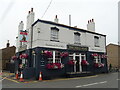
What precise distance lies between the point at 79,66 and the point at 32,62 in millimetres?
6138

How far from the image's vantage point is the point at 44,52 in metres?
13.5

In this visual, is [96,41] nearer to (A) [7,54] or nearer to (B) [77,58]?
→ (B) [77,58]

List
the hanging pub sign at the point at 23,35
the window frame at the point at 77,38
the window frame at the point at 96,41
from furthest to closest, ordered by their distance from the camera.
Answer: the window frame at the point at 96,41, the window frame at the point at 77,38, the hanging pub sign at the point at 23,35

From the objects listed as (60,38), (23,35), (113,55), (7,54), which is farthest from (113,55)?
(7,54)

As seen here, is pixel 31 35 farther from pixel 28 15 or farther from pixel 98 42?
pixel 98 42

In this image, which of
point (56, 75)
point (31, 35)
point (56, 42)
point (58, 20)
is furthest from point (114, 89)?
point (58, 20)

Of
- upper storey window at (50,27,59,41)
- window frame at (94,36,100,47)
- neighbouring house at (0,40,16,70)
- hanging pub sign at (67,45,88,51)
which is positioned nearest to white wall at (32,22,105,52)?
upper storey window at (50,27,59,41)

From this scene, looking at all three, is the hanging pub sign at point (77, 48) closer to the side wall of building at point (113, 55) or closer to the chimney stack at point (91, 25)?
the chimney stack at point (91, 25)

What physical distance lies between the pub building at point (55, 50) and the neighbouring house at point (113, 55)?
9.90 metres

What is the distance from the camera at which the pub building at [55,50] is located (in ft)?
44.9

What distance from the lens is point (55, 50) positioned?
14.9 metres

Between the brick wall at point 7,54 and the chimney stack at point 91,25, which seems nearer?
the chimney stack at point 91,25

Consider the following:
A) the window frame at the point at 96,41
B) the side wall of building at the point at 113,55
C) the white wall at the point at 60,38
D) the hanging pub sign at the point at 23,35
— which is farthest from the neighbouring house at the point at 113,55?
the hanging pub sign at the point at 23,35

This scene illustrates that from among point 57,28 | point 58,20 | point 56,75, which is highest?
point 58,20
